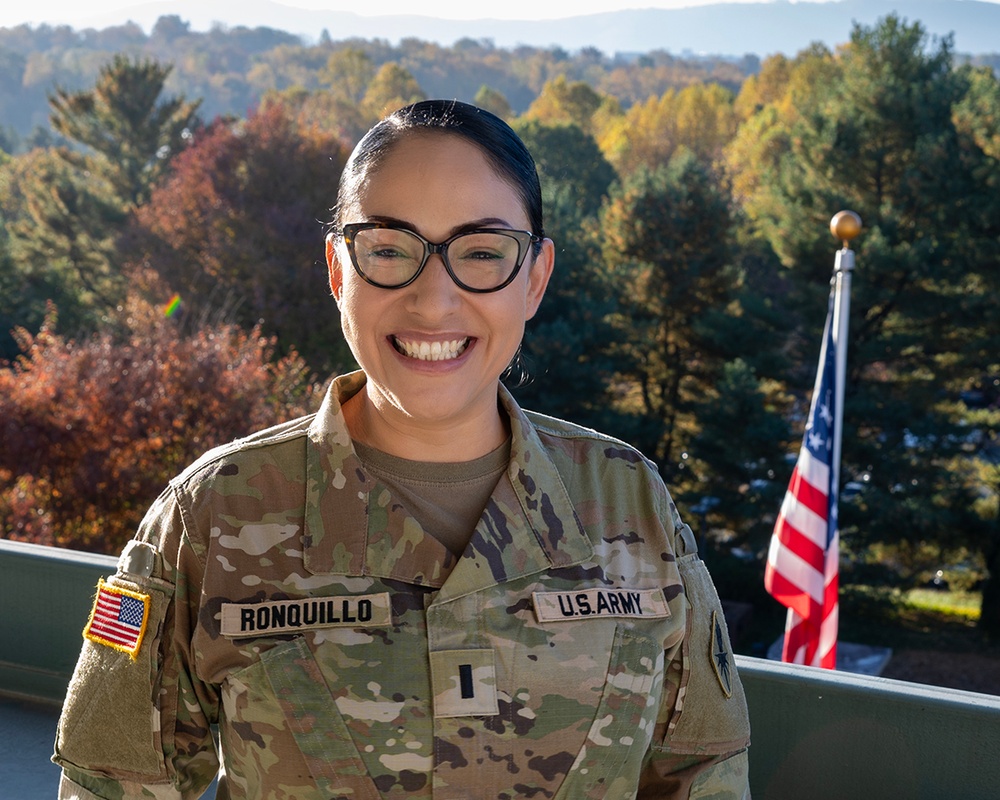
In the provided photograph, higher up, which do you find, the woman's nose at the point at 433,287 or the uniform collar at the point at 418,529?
the woman's nose at the point at 433,287

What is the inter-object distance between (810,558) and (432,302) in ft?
14.4

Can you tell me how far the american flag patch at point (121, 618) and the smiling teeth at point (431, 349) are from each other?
44cm

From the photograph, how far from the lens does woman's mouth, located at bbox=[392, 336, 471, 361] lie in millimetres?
1367

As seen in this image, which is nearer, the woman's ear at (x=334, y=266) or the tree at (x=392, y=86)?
the woman's ear at (x=334, y=266)

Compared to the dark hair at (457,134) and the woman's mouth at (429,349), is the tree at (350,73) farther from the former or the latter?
the woman's mouth at (429,349)

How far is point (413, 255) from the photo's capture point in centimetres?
136

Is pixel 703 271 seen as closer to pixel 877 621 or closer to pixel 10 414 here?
pixel 877 621

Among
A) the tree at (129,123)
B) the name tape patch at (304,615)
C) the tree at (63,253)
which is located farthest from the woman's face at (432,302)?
the tree at (129,123)

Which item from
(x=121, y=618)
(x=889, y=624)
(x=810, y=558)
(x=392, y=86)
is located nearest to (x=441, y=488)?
(x=121, y=618)

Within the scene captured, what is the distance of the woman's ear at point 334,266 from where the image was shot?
1.46 meters

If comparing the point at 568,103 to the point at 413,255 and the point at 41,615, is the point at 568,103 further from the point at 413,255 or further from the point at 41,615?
the point at 413,255

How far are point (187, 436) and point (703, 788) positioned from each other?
9244 mm

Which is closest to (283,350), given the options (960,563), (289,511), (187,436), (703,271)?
(703,271)

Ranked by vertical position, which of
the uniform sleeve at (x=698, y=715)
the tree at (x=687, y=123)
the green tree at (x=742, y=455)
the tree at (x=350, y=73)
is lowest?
the green tree at (x=742, y=455)
